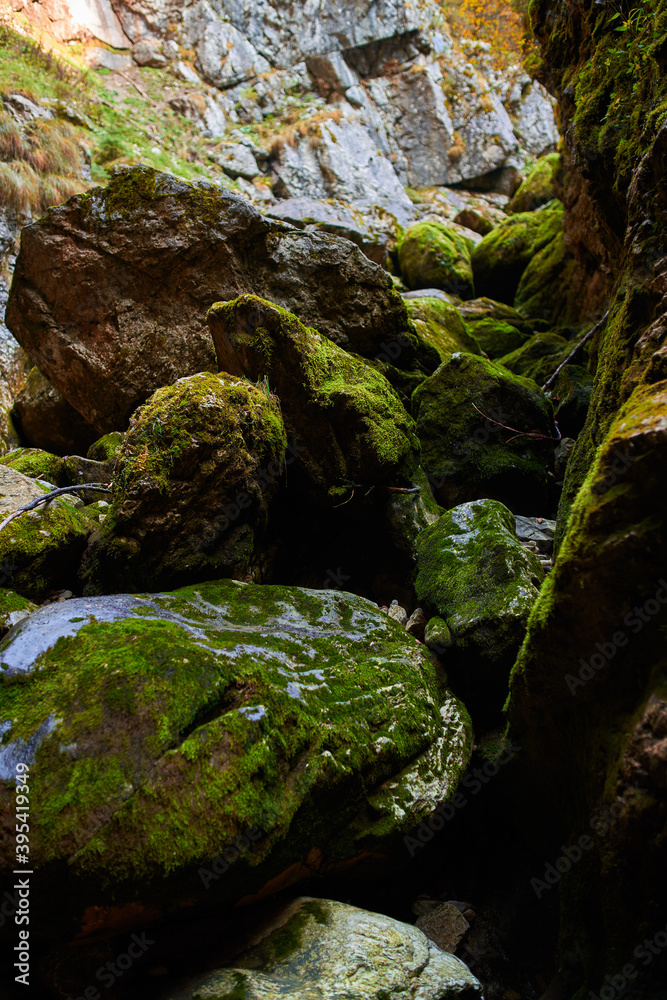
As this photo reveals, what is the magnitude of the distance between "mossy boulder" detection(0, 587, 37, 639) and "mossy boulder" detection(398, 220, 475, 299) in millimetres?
10825

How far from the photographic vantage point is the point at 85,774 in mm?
2234

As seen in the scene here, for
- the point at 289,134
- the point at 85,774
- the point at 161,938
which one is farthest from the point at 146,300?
the point at 289,134

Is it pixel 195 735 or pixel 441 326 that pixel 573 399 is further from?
pixel 195 735

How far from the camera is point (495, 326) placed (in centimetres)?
993

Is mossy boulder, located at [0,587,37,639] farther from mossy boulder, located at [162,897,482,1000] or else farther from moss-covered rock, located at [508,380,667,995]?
moss-covered rock, located at [508,380,667,995]

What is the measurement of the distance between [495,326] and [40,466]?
784cm

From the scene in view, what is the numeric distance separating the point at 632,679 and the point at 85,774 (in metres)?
2.29

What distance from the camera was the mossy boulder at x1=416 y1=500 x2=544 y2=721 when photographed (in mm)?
3633

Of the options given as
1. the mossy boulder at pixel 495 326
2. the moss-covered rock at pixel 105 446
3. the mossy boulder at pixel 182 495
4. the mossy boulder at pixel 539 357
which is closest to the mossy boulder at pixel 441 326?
the mossy boulder at pixel 495 326

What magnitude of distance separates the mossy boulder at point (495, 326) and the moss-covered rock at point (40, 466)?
6974 mm

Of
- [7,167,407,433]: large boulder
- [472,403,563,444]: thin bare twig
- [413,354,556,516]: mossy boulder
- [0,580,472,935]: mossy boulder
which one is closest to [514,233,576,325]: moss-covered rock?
[413,354,556,516]: mossy boulder

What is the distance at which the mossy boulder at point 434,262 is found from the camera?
11.9m

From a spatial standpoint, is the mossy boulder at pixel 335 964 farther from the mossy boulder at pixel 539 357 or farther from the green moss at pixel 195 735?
the mossy boulder at pixel 539 357

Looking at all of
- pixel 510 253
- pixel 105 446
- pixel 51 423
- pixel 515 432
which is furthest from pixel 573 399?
pixel 510 253
